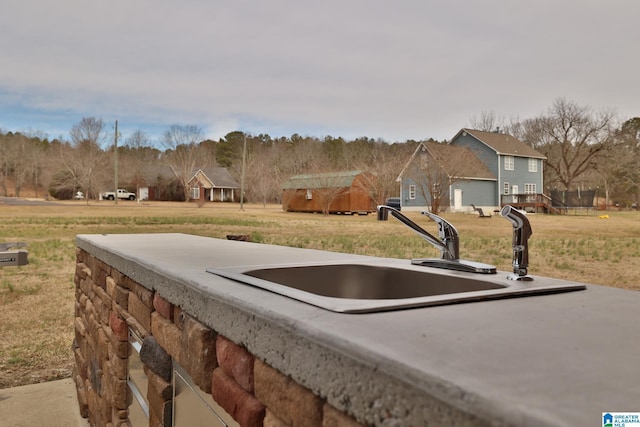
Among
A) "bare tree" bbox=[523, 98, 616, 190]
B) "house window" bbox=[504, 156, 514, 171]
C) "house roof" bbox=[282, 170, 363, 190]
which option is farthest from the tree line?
"house window" bbox=[504, 156, 514, 171]

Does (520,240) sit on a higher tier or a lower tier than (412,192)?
lower

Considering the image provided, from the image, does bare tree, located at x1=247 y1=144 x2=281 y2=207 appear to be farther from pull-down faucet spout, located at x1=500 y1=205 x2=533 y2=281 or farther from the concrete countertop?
the concrete countertop

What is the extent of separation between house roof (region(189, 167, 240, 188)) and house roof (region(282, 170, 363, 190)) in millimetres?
2317

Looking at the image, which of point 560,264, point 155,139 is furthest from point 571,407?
point 155,139

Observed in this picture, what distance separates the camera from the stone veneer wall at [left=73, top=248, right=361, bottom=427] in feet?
2.32

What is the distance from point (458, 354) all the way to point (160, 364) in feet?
3.10

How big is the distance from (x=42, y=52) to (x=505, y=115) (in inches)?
383

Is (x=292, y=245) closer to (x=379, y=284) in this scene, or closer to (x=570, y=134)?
(x=570, y=134)

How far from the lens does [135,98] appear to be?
1167cm

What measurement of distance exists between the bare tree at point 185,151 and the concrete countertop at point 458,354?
9.89 meters

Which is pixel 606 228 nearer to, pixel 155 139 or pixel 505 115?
pixel 505 115

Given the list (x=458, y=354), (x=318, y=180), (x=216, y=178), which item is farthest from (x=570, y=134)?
(x=216, y=178)

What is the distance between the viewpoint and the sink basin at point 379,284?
0.85m

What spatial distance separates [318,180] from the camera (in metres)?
9.97
